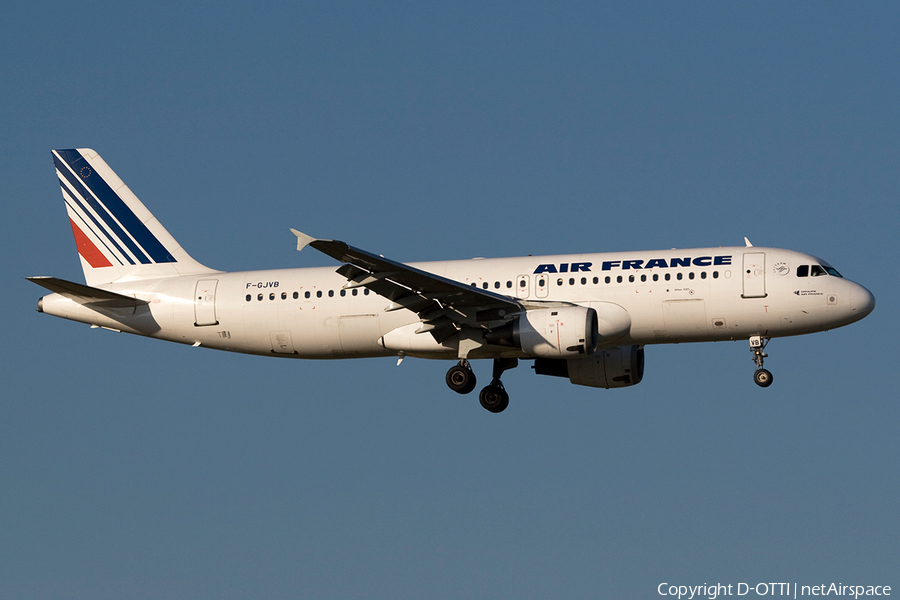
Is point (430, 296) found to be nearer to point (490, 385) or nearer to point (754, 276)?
point (490, 385)

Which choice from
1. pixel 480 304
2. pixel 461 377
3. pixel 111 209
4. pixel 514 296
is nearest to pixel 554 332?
pixel 480 304

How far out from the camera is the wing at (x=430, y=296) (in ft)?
127

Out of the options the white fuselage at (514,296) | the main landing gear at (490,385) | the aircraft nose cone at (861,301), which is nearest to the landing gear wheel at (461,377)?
the main landing gear at (490,385)

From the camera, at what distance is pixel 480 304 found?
135 feet

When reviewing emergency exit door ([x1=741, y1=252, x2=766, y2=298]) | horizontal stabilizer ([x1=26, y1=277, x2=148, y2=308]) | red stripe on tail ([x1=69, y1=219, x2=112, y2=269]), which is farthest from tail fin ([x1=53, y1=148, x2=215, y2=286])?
emergency exit door ([x1=741, y1=252, x2=766, y2=298])

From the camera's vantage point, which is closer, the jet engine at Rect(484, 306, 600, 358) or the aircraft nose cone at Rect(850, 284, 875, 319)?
the jet engine at Rect(484, 306, 600, 358)

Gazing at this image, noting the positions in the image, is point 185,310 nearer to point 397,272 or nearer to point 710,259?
point 397,272

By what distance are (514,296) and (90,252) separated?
1682 cm

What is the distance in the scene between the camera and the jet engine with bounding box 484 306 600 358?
132 feet

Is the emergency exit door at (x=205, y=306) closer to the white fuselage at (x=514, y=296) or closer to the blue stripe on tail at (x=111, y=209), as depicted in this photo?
the white fuselage at (x=514, y=296)

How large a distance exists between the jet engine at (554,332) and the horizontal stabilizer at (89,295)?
14.1 m

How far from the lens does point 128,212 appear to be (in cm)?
4922

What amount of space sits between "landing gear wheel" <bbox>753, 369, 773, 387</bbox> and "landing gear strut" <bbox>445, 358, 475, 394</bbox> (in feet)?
30.7

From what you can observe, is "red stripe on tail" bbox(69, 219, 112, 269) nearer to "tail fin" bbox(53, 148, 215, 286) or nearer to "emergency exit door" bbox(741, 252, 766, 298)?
"tail fin" bbox(53, 148, 215, 286)
